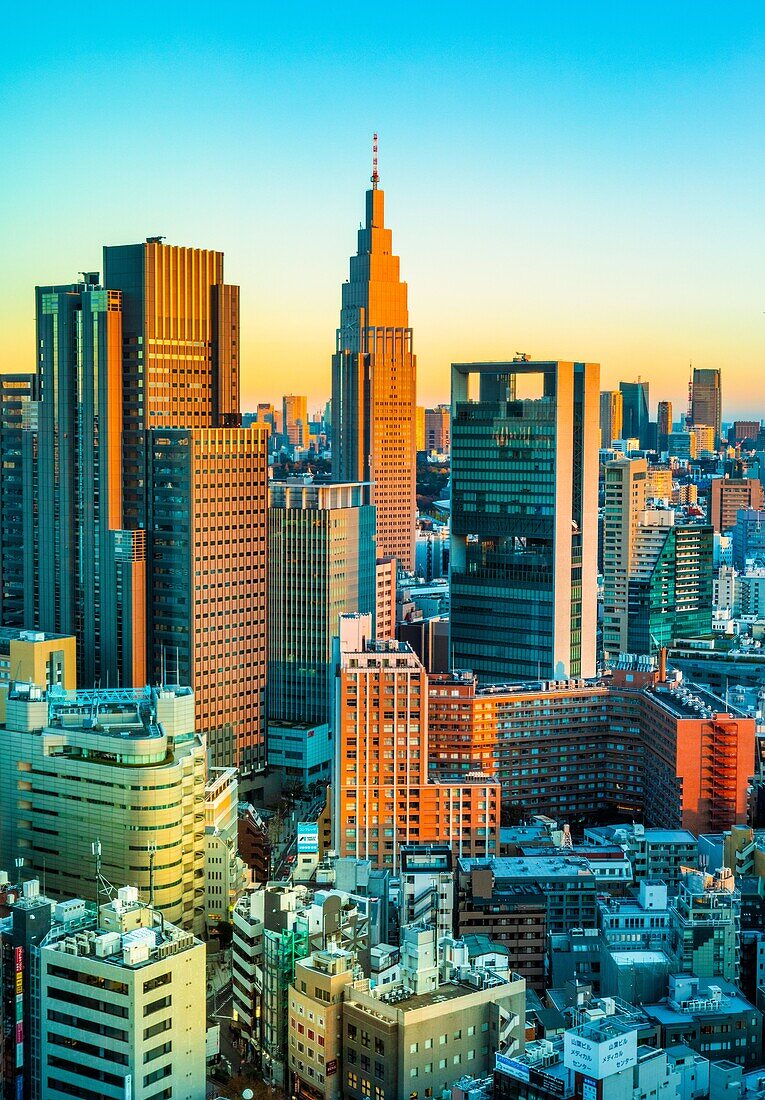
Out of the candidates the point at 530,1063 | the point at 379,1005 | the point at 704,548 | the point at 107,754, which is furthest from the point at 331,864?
the point at 704,548

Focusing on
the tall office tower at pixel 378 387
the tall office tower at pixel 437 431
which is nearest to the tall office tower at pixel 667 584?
the tall office tower at pixel 378 387

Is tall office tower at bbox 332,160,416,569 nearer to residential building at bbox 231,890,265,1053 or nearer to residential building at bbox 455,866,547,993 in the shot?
residential building at bbox 455,866,547,993

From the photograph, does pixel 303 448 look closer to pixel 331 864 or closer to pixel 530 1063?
pixel 331 864

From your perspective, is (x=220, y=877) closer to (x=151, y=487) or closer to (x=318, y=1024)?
(x=318, y=1024)

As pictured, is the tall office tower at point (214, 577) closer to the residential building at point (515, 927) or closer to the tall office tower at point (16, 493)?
the tall office tower at point (16, 493)

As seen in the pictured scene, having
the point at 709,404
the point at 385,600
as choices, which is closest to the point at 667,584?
the point at 385,600

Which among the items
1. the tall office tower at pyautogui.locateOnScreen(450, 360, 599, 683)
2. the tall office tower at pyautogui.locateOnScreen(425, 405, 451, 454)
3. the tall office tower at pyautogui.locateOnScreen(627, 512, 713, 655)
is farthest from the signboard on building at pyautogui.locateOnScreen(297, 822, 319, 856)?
the tall office tower at pyautogui.locateOnScreen(425, 405, 451, 454)
